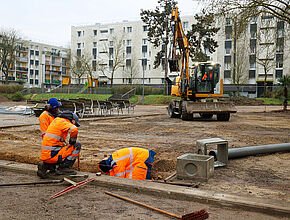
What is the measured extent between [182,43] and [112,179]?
1410cm

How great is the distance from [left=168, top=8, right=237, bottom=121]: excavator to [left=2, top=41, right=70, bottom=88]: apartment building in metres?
71.2

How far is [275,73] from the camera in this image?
2115 inches

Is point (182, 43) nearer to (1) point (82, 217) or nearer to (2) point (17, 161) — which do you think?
(2) point (17, 161)

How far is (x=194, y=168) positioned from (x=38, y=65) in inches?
3727

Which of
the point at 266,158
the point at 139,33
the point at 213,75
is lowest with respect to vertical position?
the point at 266,158

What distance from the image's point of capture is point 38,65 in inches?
3644

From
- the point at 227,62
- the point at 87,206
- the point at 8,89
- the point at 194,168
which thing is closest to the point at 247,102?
the point at 227,62

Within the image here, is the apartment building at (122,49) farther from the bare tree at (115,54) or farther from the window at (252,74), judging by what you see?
the window at (252,74)

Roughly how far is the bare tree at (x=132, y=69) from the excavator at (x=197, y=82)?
1790 inches

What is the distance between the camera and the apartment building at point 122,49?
210ft

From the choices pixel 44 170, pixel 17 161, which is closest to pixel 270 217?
pixel 44 170

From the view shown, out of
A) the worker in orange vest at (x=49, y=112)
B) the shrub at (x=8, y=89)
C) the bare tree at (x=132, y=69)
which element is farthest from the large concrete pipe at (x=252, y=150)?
the bare tree at (x=132, y=69)

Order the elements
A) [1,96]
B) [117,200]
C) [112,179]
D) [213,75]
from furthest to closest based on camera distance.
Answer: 1. [1,96]
2. [213,75]
3. [112,179]
4. [117,200]

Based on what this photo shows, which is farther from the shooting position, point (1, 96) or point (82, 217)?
point (1, 96)
